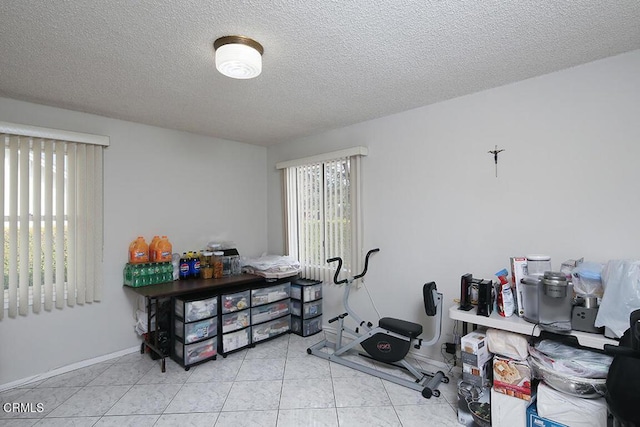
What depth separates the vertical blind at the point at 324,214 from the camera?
11.0 feet

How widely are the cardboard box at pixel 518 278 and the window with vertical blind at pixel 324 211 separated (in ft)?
4.97

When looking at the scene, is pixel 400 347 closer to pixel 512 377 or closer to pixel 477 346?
pixel 477 346

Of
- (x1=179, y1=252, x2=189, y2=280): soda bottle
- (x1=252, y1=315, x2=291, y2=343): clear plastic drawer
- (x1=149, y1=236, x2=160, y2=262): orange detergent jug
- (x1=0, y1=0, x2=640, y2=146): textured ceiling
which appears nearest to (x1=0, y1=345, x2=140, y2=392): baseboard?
(x1=179, y1=252, x2=189, y2=280): soda bottle

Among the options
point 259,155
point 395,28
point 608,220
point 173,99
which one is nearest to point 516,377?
point 608,220

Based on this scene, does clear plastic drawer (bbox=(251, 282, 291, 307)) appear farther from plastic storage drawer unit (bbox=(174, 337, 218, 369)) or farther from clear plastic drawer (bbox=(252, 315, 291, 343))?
plastic storage drawer unit (bbox=(174, 337, 218, 369))

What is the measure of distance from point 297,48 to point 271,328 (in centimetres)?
283

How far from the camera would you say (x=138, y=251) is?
123 inches

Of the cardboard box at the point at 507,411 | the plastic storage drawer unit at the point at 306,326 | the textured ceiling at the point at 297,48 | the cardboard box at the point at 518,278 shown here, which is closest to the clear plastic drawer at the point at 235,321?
the plastic storage drawer unit at the point at 306,326

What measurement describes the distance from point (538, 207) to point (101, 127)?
12.9 feet

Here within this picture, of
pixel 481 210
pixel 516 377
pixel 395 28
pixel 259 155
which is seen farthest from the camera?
pixel 259 155

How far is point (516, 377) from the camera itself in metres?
1.85

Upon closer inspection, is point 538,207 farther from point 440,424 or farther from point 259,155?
point 259,155

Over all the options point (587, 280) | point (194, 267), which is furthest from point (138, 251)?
point (587, 280)

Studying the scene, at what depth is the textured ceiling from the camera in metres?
1.52
